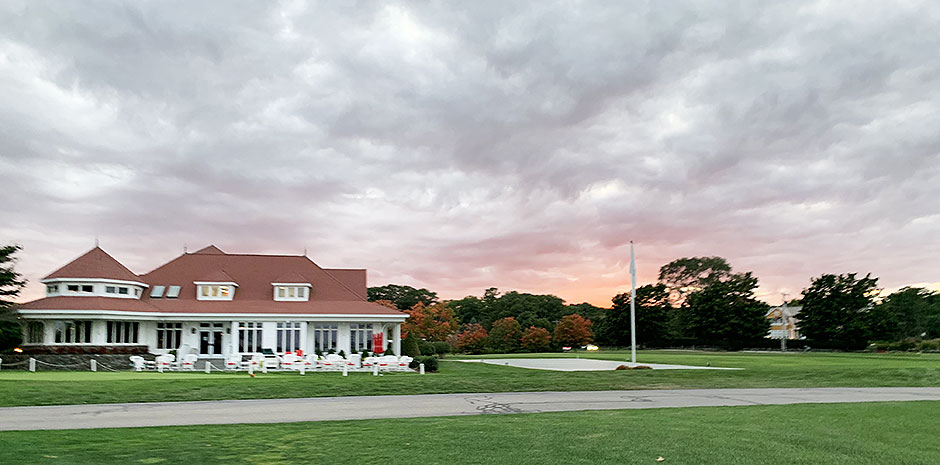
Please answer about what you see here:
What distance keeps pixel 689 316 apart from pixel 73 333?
66.6 metres

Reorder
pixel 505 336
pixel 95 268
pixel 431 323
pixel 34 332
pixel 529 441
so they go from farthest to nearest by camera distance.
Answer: pixel 505 336
pixel 431 323
pixel 95 268
pixel 34 332
pixel 529 441

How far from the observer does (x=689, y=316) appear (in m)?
82.1

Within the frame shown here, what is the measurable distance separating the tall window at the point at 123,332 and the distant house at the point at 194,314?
5 centimetres

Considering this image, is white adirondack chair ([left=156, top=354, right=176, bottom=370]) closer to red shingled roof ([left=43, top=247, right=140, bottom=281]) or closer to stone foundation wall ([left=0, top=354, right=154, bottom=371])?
stone foundation wall ([left=0, top=354, right=154, bottom=371])

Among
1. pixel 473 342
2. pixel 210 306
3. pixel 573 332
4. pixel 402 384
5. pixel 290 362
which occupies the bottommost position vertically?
pixel 473 342

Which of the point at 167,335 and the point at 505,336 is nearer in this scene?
the point at 167,335

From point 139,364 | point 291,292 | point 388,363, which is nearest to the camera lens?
point 388,363

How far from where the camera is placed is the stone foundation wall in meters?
32.5

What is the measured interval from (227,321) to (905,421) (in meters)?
33.2

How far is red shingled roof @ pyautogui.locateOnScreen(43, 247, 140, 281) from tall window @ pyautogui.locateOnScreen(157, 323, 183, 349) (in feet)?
12.0

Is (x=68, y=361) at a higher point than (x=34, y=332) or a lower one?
lower

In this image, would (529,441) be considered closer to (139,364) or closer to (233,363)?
(233,363)

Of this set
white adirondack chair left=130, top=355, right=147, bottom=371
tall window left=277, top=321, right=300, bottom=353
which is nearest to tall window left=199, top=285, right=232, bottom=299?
tall window left=277, top=321, right=300, bottom=353

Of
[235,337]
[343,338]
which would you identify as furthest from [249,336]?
[343,338]
